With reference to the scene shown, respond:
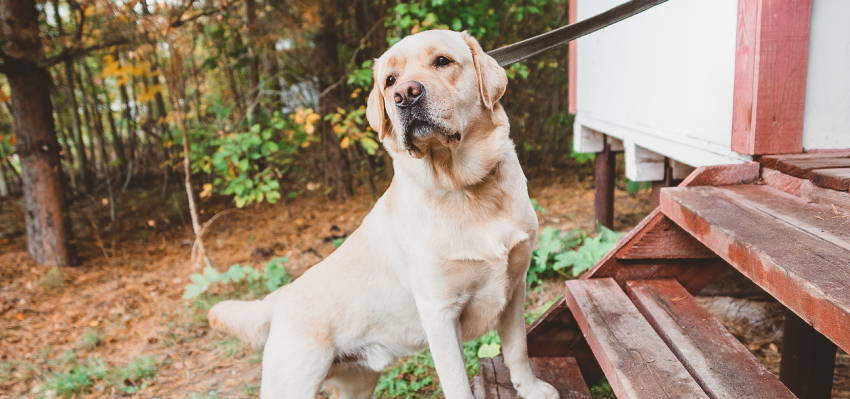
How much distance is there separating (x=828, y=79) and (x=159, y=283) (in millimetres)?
5347

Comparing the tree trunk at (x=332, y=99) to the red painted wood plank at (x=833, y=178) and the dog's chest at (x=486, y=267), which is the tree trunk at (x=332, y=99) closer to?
the dog's chest at (x=486, y=267)

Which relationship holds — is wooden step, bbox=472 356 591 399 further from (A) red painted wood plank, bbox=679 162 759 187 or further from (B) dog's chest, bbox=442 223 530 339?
(A) red painted wood plank, bbox=679 162 759 187

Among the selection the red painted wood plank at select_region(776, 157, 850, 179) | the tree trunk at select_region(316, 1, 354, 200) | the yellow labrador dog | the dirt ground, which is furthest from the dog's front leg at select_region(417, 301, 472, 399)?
the tree trunk at select_region(316, 1, 354, 200)

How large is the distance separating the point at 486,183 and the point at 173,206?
A: 710 cm

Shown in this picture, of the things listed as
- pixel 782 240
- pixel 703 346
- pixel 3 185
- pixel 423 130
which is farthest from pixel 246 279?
pixel 3 185

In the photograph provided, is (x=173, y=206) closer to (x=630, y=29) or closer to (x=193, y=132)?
(x=193, y=132)

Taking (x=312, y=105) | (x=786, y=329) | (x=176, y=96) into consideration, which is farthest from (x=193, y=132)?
(x=786, y=329)

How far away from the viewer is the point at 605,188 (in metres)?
4.89

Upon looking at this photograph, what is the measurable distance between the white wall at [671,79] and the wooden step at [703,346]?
28.2 inches

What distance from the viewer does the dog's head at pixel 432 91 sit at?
1894 mm

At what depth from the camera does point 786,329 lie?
8.33 feet

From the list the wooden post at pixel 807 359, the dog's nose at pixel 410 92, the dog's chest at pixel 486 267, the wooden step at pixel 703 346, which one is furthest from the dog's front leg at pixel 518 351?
the wooden post at pixel 807 359

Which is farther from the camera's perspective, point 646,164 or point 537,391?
point 646,164

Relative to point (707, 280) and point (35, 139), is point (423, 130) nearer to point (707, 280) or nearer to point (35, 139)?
point (707, 280)
